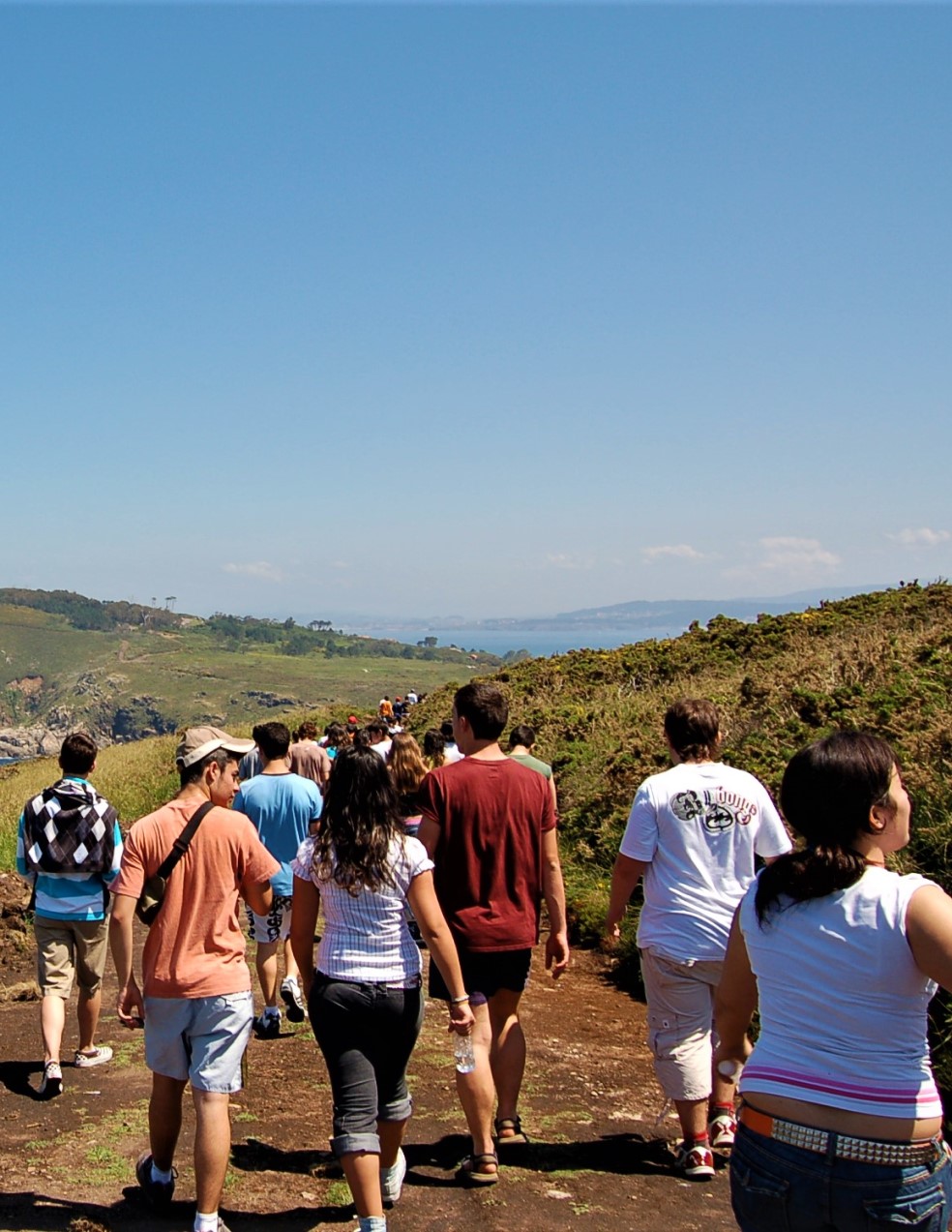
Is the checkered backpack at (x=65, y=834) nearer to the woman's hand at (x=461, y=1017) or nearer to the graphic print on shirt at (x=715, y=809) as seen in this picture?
the woman's hand at (x=461, y=1017)

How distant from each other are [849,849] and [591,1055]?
491cm

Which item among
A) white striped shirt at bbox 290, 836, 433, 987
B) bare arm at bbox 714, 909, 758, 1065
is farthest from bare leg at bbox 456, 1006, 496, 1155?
bare arm at bbox 714, 909, 758, 1065

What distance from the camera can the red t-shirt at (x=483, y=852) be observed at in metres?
5.02

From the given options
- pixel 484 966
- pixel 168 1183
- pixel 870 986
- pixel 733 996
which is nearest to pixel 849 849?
pixel 870 986

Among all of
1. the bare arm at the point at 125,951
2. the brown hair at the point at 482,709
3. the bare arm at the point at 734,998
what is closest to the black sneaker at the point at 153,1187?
the bare arm at the point at 125,951

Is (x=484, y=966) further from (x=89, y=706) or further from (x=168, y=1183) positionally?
(x=89, y=706)

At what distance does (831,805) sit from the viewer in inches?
109

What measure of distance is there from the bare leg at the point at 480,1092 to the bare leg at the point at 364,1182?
73 cm

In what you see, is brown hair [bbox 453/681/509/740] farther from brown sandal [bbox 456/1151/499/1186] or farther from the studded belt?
the studded belt

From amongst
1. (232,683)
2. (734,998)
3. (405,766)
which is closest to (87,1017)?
(405,766)

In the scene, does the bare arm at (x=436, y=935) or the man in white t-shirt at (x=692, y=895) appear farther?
the man in white t-shirt at (x=692, y=895)

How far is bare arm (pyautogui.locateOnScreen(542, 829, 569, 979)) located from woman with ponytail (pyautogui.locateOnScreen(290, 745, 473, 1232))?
34.2 inches

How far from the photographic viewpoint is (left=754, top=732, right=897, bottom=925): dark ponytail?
2.74m

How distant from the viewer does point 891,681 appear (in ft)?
39.2
